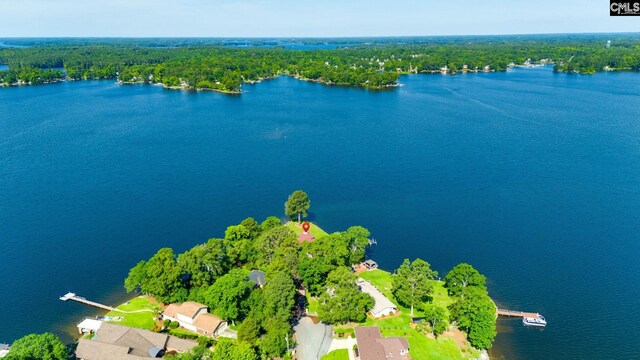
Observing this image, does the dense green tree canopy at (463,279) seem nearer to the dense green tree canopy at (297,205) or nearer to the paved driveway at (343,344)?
the paved driveway at (343,344)

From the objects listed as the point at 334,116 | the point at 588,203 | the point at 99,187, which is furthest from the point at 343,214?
the point at 334,116

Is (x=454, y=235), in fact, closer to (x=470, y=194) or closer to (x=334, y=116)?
(x=470, y=194)

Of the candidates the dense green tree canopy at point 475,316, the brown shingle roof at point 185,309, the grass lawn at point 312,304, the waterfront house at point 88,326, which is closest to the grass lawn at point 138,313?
the waterfront house at point 88,326

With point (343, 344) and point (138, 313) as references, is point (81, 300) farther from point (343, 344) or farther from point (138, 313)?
point (343, 344)

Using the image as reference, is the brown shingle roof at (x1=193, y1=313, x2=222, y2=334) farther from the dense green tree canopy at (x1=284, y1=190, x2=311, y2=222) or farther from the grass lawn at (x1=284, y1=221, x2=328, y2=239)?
the dense green tree canopy at (x1=284, y1=190, x2=311, y2=222)

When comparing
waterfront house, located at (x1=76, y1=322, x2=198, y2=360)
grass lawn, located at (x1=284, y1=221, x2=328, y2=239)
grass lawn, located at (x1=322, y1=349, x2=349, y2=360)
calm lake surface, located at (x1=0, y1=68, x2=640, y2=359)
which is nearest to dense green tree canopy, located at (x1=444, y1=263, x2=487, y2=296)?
calm lake surface, located at (x1=0, y1=68, x2=640, y2=359)
